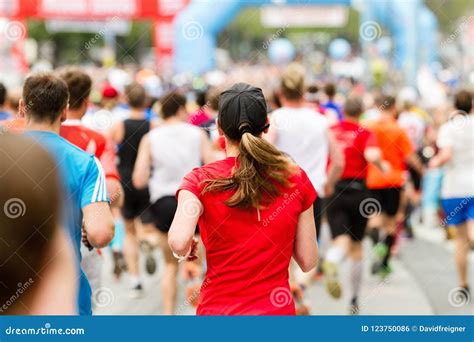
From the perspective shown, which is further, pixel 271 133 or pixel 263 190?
pixel 271 133

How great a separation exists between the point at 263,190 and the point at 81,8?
21.1 metres

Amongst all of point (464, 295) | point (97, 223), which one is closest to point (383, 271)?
point (464, 295)

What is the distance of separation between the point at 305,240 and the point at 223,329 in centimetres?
48

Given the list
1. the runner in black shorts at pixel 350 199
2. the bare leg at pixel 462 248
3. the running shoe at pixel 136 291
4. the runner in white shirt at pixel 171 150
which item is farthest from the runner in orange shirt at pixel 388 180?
the runner in white shirt at pixel 171 150

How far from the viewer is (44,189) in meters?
3.71

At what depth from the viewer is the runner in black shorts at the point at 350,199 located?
26.6ft

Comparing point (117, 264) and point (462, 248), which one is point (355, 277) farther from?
point (117, 264)

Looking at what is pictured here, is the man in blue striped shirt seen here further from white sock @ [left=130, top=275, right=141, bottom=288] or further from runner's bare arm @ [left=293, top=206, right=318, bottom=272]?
white sock @ [left=130, top=275, right=141, bottom=288]

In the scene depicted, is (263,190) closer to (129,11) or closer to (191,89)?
(191,89)

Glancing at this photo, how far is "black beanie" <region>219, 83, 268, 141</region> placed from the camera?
12.2 feet

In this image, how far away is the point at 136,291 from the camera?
9.02 meters

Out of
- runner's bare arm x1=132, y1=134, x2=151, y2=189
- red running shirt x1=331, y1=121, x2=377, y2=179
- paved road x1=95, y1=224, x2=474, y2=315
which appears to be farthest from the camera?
red running shirt x1=331, y1=121, x2=377, y2=179

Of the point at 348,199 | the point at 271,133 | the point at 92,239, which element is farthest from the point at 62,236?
the point at 348,199

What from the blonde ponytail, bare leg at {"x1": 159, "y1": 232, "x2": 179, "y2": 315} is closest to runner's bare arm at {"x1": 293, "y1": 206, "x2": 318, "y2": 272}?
the blonde ponytail
